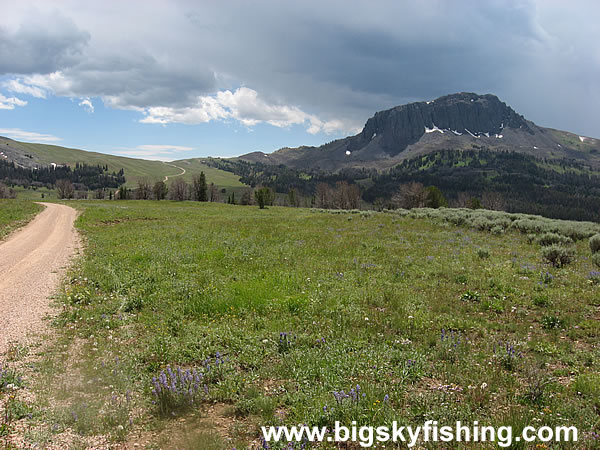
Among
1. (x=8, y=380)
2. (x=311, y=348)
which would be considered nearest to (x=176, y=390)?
(x=311, y=348)

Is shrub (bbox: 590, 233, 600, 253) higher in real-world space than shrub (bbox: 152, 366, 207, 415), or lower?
higher

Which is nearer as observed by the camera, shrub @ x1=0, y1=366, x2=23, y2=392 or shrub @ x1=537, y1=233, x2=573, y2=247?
shrub @ x1=0, y1=366, x2=23, y2=392

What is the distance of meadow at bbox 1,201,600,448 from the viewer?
5.34 m

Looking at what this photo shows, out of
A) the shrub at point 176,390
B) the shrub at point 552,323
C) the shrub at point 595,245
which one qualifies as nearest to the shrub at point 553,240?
the shrub at point 595,245

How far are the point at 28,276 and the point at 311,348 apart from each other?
1381 centimetres

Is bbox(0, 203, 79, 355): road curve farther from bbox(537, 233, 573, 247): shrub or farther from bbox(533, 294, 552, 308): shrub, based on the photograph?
bbox(537, 233, 573, 247): shrub

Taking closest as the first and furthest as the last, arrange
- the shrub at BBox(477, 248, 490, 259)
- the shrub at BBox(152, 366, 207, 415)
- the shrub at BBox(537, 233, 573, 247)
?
the shrub at BBox(152, 366, 207, 415) → the shrub at BBox(477, 248, 490, 259) → the shrub at BBox(537, 233, 573, 247)

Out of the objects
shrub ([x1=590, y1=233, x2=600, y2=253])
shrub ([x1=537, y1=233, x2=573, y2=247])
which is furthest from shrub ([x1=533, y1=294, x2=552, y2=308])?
shrub ([x1=537, y1=233, x2=573, y2=247])

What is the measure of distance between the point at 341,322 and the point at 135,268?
1112cm

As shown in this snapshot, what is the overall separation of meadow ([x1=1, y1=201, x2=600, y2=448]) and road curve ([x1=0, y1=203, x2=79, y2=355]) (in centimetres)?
76

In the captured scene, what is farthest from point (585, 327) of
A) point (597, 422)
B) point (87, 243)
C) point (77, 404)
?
point (87, 243)

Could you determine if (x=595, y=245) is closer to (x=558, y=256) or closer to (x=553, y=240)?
(x=553, y=240)

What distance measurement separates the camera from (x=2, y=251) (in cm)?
1867

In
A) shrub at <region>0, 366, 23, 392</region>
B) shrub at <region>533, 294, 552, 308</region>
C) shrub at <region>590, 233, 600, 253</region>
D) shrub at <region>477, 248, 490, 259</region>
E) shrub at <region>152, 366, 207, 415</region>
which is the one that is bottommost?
shrub at <region>0, 366, 23, 392</region>
